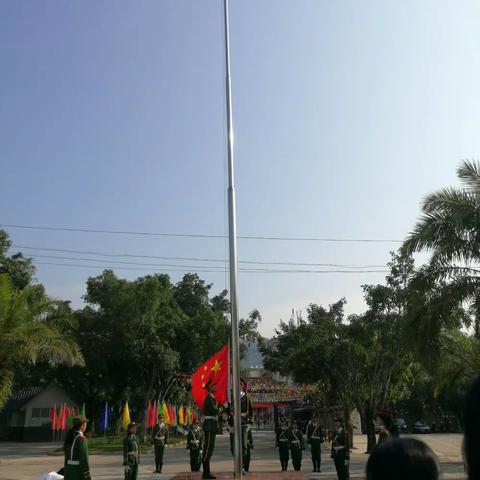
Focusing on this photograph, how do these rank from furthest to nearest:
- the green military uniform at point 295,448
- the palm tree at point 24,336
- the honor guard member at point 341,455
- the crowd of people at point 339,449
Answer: the palm tree at point 24,336
the green military uniform at point 295,448
the honor guard member at point 341,455
the crowd of people at point 339,449

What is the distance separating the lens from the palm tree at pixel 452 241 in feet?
43.5

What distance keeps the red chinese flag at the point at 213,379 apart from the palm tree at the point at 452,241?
17.3ft

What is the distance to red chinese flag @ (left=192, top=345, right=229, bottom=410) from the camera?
12122 mm

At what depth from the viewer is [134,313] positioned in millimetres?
31016

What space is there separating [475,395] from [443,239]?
41.8ft

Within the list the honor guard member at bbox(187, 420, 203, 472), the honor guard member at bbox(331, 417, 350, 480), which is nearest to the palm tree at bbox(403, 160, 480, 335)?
the honor guard member at bbox(331, 417, 350, 480)

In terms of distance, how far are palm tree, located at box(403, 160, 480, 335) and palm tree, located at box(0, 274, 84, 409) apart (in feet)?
40.4

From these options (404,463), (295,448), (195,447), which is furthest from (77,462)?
(295,448)

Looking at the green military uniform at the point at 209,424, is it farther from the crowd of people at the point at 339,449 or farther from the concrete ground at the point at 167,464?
the concrete ground at the point at 167,464

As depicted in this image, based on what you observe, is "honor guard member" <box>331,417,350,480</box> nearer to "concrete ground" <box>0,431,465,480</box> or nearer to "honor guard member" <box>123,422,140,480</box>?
"concrete ground" <box>0,431,465,480</box>

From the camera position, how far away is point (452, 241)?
1356cm

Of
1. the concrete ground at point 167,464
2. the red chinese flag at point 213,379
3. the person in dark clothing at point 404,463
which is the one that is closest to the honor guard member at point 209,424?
the red chinese flag at point 213,379

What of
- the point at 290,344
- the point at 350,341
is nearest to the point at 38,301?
the point at 350,341

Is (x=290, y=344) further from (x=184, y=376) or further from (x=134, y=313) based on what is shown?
(x=134, y=313)
